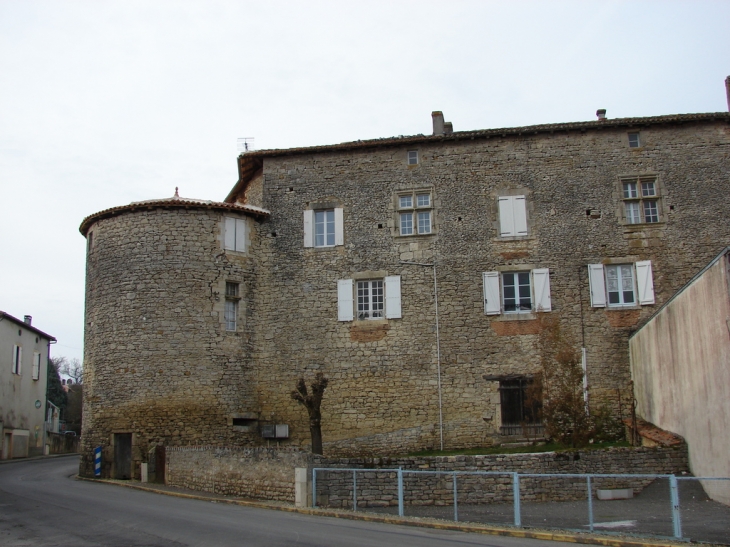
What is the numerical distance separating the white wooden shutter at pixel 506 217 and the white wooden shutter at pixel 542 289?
4.66 ft

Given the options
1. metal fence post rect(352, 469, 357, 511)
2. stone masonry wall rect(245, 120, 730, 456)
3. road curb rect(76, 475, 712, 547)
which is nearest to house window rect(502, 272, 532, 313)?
stone masonry wall rect(245, 120, 730, 456)

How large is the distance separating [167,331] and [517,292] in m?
10.1

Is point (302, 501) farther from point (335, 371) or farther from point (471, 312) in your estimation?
point (471, 312)

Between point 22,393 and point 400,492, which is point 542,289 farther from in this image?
point 22,393

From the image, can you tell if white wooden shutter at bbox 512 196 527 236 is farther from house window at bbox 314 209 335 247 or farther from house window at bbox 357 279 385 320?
house window at bbox 314 209 335 247

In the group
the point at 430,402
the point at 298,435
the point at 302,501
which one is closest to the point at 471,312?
the point at 430,402

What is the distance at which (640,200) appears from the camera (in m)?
22.6

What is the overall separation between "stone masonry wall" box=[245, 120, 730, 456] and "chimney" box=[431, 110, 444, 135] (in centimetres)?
59

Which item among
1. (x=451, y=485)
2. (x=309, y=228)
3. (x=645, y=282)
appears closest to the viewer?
(x=451, y=485)

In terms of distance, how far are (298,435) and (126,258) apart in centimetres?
730

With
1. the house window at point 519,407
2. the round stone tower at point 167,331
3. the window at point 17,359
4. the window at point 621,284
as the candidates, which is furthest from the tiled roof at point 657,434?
the window at point 17,359

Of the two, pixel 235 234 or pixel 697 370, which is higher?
pixel 235 234

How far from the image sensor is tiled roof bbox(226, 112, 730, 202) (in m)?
22.5

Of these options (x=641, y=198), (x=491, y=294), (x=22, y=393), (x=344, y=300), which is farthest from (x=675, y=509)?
(x=22, y=393)
